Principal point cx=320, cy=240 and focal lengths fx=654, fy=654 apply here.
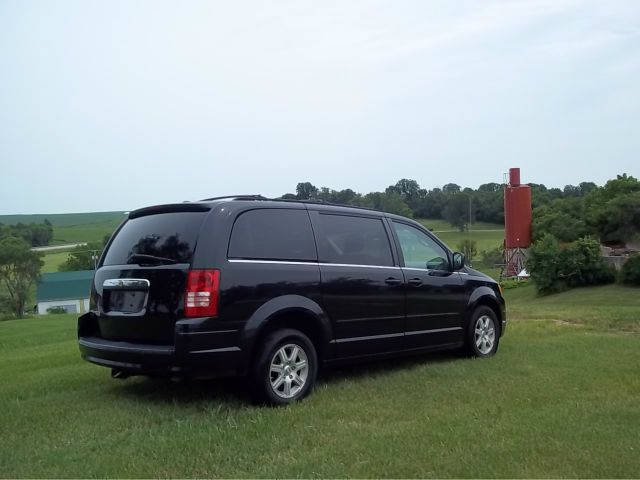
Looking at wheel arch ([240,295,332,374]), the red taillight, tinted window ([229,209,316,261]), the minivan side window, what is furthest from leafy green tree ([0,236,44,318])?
the red taillight

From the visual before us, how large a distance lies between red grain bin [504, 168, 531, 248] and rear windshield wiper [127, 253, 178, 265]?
57.2 metres

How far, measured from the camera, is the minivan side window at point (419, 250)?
24.2 ft

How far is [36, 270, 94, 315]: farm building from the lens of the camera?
6875 cm

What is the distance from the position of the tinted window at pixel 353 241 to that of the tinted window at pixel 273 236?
0.18 metres

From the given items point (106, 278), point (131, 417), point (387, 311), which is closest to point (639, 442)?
point (387, 311)

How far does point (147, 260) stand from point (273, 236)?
3.74 feet

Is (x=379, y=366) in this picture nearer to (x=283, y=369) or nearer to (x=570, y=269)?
(x=283, y=369)

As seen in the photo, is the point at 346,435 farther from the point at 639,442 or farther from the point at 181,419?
the point at 639,442

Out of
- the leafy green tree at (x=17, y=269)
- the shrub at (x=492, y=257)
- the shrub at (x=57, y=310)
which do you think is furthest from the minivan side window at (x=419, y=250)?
the leafy green tree at (x=17, y=269)

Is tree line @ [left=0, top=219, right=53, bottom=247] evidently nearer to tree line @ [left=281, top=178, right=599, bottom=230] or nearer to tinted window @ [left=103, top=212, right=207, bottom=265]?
tree line @ [left=281, top=178, right=599, bottom=230]

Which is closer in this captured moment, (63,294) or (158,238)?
(158,238)

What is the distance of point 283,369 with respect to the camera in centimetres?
580

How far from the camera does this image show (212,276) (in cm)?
536

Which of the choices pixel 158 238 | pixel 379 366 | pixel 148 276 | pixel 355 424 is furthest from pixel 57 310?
pixel 355 424
